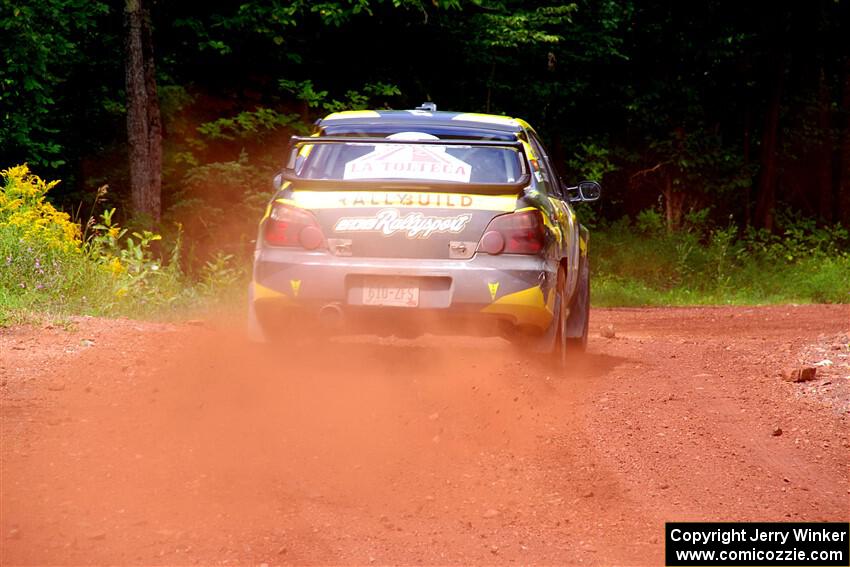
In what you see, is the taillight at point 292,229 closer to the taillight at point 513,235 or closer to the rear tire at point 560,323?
the taillight at point 513,235

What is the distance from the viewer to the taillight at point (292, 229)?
817 centimetres

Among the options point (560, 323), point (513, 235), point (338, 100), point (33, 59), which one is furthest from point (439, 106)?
point (513, 235)

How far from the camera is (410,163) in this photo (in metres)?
8.50

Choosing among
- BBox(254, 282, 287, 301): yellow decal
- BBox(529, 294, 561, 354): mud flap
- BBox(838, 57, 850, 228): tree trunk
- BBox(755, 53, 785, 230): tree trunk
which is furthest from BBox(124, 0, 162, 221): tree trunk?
BBox(838, 57, 850, 228): tree trunk

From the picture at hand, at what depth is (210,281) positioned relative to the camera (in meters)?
14.6

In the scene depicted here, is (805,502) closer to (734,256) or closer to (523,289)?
(523,289)

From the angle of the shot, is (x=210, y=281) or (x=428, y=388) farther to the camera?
(x=210, y=281)

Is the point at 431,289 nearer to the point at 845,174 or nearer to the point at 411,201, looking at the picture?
the point at 411,201

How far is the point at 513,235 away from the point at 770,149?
19674 millimetres

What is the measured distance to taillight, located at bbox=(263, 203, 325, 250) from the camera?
8172 mm

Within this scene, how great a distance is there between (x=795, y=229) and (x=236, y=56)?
12.7m

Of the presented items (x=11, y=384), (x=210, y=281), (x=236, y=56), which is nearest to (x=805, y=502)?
(x=11, y=384)

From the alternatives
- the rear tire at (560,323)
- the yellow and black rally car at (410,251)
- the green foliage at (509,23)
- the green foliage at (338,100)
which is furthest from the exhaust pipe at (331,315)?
the green foliage at (509,23)

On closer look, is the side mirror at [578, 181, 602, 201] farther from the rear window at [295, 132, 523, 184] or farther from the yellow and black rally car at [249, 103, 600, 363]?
the yellow and black rally car at [249, 103, 600, 363]
